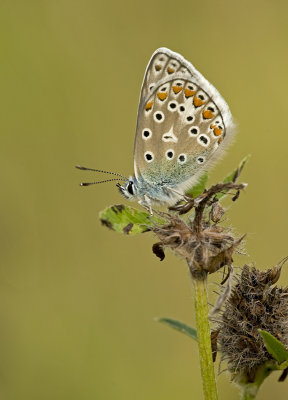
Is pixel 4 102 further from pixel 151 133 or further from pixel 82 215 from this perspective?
pixel 151 133

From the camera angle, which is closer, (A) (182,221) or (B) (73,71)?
(A) (182,221)

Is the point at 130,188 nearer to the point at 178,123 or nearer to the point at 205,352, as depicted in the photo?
the point at 178,123

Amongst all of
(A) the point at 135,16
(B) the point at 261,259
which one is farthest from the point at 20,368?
(A) the point at 135,16

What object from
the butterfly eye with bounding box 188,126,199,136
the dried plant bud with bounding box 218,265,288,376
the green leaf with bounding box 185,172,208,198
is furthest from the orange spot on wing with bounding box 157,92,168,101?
the dried plant bud with bounding box 218,265,288,376

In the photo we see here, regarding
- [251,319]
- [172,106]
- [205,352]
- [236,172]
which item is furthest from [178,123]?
[205,352]

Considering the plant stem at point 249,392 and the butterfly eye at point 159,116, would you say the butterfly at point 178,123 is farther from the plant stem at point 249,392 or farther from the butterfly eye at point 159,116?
the plant stem at point 249,392

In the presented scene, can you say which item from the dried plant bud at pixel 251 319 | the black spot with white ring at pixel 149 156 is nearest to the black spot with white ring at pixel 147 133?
the black spot with white ring at pixel 149 156
